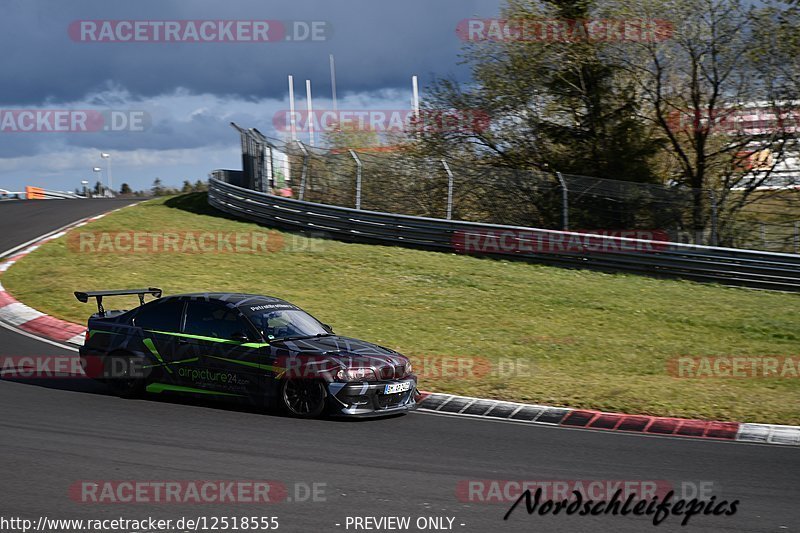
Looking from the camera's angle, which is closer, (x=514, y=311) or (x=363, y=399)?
(x=363, y=399)

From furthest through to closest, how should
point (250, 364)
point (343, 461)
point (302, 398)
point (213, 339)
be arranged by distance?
point (213, 339) → point (250, 364) → point (302, 398) → point (343, 461)

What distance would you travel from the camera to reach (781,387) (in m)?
11.9

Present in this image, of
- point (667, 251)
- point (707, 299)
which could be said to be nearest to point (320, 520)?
point (707, 299)

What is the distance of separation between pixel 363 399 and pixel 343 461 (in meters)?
1.72

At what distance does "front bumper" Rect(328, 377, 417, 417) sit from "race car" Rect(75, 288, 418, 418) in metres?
0.01

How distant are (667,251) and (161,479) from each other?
16.4 metres

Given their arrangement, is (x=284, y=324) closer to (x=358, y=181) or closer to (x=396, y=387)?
(x=396, y=387)

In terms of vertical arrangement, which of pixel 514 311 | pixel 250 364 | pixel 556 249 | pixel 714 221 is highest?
pixel 714 221

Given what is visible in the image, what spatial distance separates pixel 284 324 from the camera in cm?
1006

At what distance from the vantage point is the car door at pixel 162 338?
9844mm

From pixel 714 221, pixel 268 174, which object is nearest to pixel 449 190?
pixel 268 174

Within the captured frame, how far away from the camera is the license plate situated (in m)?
9.34

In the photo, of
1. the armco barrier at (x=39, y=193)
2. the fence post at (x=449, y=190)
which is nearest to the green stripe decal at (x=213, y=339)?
the fence post at (x=449, y=190)

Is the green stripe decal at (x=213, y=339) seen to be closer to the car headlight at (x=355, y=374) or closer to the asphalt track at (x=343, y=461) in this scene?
the asphalt track at (x=343, y=461)
